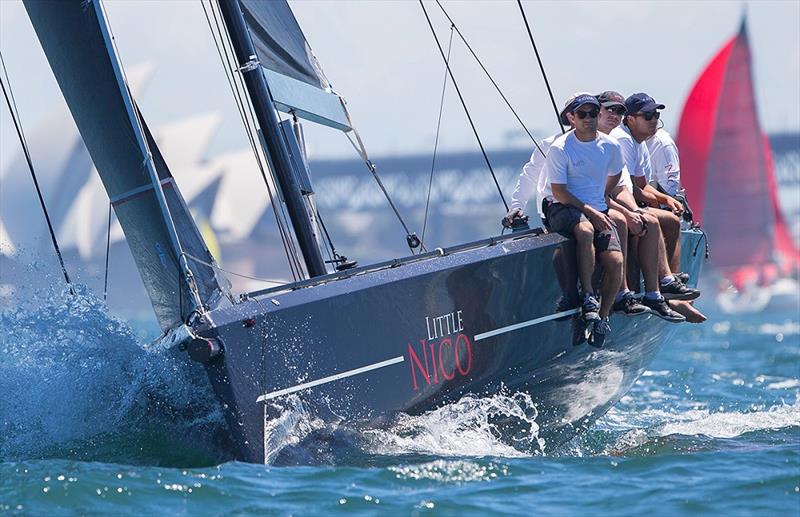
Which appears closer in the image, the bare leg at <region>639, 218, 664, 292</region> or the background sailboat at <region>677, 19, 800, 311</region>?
the bare leg at <region>639, 218, 664, 292</region>

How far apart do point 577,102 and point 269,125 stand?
4.63ft

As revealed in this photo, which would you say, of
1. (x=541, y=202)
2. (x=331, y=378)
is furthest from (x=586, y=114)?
(x=331, y=378)

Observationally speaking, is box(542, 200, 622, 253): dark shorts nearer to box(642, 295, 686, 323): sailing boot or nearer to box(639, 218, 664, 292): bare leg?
box(639, 218, 664, 292): bare leg

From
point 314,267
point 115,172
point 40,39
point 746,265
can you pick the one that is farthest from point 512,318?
point 746,265

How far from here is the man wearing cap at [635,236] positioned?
5.16m

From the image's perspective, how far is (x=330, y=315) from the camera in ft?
14.4

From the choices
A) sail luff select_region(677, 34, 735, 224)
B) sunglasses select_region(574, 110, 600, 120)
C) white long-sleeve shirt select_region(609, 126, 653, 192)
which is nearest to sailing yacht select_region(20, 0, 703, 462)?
sunglasses select_region(574, 110, 600, 120)

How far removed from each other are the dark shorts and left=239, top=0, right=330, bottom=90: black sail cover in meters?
1.50

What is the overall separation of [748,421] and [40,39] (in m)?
3.41

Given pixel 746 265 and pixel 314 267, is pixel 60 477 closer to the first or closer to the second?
pixel 314 267

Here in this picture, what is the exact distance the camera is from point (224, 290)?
15.6 ft

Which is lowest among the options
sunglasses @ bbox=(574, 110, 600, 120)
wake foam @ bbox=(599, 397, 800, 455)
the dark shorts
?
wake foam @ bbox=(599, 397, 800, 455)

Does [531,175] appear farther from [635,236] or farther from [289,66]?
[289,66]

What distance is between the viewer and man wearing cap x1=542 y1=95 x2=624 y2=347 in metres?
4.95
